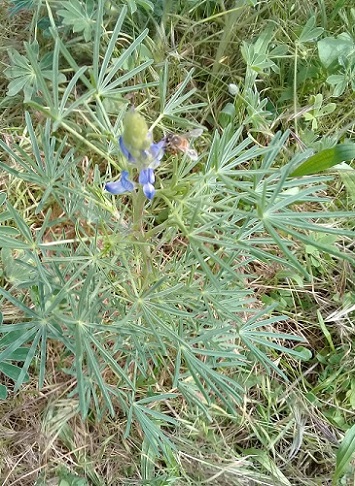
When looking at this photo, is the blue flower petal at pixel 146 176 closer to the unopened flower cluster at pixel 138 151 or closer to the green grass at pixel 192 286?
the unopened flower cluster at pixel 138 151

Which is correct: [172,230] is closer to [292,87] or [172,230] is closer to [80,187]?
[80,187]

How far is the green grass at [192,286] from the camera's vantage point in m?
1.51

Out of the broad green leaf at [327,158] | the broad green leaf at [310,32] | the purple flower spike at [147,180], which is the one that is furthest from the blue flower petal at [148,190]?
the broad green leaf at [310,32]

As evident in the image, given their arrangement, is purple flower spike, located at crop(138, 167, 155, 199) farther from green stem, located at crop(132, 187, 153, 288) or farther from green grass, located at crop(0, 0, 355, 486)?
green grass, located at crop(0, 0, 355, 486)

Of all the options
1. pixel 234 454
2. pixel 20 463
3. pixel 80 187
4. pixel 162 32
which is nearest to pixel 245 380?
pixel 234 454

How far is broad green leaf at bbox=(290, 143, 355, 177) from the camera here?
164 centimetres

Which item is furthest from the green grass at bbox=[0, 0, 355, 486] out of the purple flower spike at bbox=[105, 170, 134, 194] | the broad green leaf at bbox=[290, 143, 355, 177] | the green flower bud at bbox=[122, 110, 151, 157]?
the green flower bud at bbox=[122, 110, 151, 157]

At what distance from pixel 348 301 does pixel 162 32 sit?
41.2 inches

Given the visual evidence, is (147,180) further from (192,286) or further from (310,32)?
(310,32)

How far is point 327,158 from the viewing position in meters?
1.65

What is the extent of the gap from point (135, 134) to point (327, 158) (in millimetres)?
746

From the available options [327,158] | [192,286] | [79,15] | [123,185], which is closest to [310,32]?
[327,158]

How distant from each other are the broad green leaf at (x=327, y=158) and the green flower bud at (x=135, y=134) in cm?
69

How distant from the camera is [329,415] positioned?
6.35 feet
